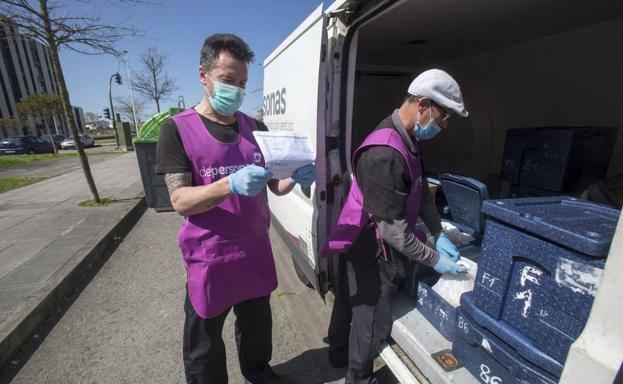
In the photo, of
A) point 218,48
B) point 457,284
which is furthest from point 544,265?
point 218,48

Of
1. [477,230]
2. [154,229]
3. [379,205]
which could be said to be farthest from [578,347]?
[154,229]

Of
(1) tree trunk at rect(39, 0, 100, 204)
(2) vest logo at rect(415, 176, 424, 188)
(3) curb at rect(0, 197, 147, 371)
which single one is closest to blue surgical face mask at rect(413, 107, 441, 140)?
(2) vest logo at rect(415, 176, 424, 188)

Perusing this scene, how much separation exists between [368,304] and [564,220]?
1081 millimetres

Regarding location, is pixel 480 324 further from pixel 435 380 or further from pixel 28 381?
pixel 28 381

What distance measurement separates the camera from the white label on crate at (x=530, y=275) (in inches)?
45.5

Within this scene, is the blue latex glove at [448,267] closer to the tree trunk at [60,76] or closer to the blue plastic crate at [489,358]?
the blue plastic crate at [489,358]

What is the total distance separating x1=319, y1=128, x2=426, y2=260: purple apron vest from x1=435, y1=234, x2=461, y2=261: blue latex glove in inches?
5.2

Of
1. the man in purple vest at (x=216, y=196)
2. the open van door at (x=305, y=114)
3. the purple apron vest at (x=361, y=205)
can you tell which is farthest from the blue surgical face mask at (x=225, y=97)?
the purple apron vest at (x=361, y=205)

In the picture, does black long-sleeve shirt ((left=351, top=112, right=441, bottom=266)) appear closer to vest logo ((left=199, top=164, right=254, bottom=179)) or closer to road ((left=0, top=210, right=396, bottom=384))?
vest logo ((left=199, top=164, right=254, bottom=179))

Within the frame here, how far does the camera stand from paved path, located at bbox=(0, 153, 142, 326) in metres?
3.19

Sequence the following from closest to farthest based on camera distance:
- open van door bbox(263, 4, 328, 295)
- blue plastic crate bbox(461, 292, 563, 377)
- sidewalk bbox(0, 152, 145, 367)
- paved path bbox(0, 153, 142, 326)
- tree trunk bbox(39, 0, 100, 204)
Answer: blue plastic crate bbox(461, 292, 563, 377)
open van door bbox(263, 4, 328, 295)
sidewalk bbox(0, 152, 145, 367)
paved path bbox(0, 153, 142, 326)
tree trunk bbox(39, 0, 100, 204)

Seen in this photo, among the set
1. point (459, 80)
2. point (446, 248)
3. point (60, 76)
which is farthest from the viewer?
point (60, 76)

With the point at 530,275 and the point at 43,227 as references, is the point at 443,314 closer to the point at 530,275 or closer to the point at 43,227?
the point at 530,275

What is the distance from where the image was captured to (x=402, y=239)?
1528 mm
